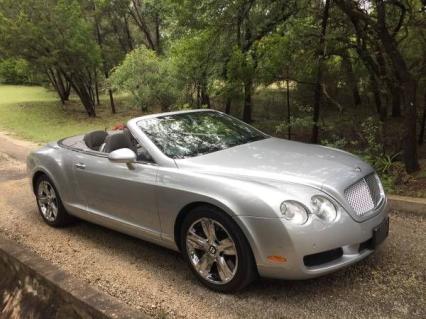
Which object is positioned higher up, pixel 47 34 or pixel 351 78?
pixel 47 34

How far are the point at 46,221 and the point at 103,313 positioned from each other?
2.84 metres

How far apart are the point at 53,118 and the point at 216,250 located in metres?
18.2

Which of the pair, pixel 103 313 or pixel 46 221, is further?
pixel 46 221

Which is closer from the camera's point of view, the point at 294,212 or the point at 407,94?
the point at 294,212

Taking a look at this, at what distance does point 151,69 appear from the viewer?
16609 millimetres

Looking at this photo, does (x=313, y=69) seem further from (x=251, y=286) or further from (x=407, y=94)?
(x=251, y=286)

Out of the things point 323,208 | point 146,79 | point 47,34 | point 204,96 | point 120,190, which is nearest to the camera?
point 323,208

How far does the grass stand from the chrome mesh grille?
460 inches

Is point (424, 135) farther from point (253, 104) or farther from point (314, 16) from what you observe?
point (253, 104)

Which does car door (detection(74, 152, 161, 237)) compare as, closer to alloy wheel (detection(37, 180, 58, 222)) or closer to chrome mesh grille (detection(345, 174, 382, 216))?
alloy wheel (detection(37, 180, 58, 222))

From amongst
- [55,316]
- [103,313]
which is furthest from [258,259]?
[55,316]

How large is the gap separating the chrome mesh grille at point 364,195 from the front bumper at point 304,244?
0.47ft

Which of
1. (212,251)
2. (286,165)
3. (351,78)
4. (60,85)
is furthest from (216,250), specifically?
(60,85)

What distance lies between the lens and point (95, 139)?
5.71m
